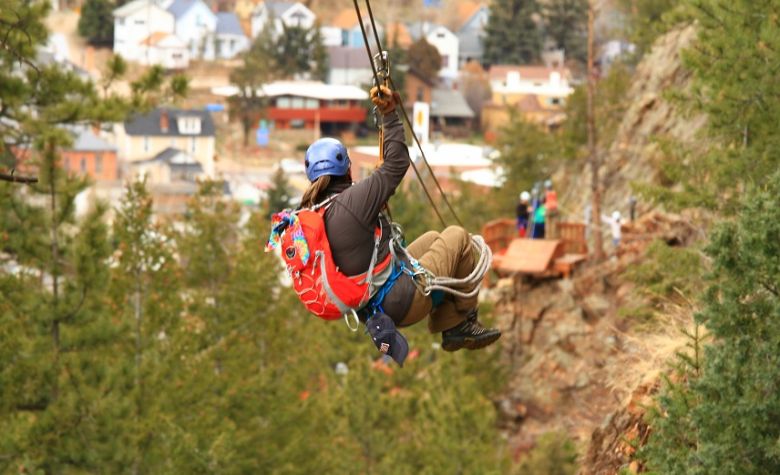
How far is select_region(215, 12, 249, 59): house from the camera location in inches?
6107

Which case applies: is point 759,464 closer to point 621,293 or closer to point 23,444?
point 23,444

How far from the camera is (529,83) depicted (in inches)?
5428

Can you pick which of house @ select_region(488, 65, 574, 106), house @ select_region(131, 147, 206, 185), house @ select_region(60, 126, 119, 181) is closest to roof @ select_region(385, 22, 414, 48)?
house @ select_region(488, 65, 574, 106)

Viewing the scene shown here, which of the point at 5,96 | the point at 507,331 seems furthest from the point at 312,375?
the point at 5,96

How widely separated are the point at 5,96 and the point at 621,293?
44.9ft

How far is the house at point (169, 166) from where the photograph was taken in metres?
117

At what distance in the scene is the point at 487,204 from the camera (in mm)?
46656

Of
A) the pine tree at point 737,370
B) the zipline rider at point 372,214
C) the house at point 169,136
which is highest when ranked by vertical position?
the zipline rider at point 372,214

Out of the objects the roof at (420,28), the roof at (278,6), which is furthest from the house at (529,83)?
the roof at (278,6)

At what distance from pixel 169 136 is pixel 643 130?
86.0m

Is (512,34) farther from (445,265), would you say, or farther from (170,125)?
(445,265)

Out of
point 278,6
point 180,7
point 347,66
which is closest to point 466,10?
point 278,6

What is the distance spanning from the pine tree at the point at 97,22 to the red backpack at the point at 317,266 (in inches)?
5725

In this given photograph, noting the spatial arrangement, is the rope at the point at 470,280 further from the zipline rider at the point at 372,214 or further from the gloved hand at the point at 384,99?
the gloved hand at the point at 384,99
